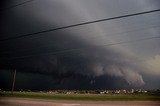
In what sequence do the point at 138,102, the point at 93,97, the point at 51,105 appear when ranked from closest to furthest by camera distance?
the point at 138,102
the point at 93,97
the point at 51,105

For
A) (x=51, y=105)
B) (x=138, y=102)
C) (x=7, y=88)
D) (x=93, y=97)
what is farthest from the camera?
(x=7, y=88)

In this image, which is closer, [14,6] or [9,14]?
[14,6]

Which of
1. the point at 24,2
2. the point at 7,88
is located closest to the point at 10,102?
the point at 7,88

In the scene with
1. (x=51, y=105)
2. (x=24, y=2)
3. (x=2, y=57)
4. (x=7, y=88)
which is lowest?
(x=51, y=105)

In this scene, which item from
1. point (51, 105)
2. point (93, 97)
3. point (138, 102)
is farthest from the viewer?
point (51, 105)

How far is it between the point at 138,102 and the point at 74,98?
162cm

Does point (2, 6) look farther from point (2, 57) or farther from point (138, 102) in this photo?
point (138, 102)

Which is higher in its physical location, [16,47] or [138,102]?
[16,47]

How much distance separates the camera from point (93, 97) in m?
6.42

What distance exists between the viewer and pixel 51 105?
707 cm

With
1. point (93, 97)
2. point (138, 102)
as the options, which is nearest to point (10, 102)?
point (93, 97)

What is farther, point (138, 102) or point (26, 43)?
point (26, 43)

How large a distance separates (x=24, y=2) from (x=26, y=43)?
4.66 ft

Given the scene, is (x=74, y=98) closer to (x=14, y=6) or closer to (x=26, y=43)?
(x=26, y=43)
